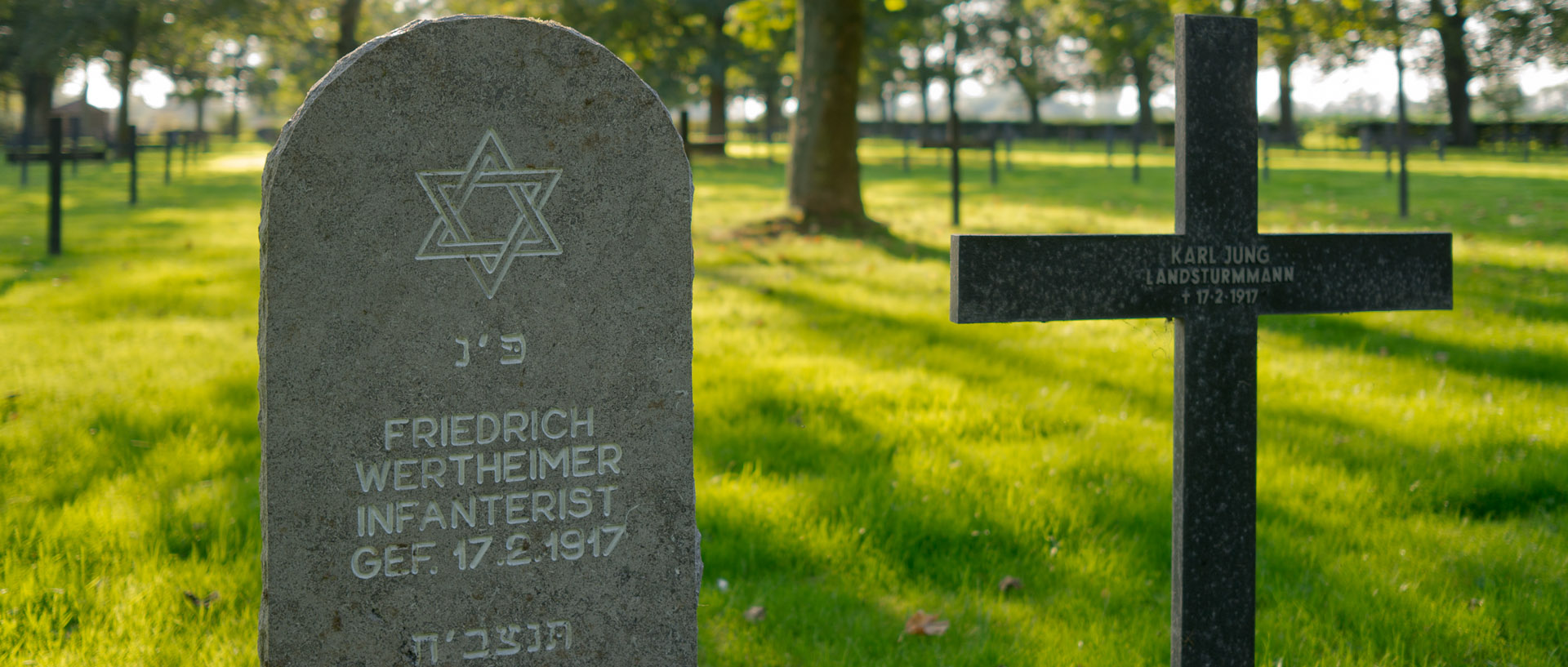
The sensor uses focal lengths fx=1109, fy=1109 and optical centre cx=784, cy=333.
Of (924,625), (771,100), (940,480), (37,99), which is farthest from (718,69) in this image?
(924,625)

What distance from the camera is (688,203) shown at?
112 inches

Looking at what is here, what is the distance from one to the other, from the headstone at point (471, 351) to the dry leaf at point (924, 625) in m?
1.00

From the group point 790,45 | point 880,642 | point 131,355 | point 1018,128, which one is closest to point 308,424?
point 880,642

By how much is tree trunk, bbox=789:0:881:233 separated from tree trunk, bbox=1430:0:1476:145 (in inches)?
1375

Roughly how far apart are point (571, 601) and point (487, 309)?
2.62ft

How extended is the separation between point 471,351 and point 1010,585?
2099 mm

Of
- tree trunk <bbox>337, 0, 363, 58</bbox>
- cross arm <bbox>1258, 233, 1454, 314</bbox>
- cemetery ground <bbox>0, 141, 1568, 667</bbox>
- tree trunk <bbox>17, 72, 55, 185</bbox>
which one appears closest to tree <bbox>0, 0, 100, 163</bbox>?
tree trunk <bbox>17, 72, 55, 185</bbox>

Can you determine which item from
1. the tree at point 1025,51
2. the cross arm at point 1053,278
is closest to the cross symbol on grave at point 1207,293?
the cross arm at point 1053,278

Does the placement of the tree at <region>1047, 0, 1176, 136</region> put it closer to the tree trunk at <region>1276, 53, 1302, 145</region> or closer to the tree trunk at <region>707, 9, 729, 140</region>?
the tree trunk at <region>1276, 53, 1302, 145</region>

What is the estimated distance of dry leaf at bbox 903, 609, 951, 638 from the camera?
3.48 meters

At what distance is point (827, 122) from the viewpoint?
45.8ft

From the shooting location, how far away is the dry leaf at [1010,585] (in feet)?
12.6

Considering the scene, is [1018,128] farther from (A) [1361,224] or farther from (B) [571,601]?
(B) [571,601]

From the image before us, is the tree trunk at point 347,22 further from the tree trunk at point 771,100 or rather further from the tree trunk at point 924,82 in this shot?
the tree trunk at point 924,82
